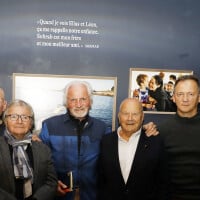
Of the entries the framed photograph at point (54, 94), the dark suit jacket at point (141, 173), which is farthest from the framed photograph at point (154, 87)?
the dark suit jacket at point (141, 173)

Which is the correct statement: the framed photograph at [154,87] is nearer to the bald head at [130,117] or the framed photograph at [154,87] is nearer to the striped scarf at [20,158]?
the bald head at [130,117]

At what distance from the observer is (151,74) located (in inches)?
120

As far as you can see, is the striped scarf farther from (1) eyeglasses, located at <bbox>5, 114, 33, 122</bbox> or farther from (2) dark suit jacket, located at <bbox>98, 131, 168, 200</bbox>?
(2) dark suit jacket, located at <bbox>98, 131, 168, 200</bbox>

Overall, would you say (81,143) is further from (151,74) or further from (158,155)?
(151,74)

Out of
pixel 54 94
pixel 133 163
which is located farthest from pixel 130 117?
pixel 54 94

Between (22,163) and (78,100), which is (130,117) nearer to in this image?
(78,100)

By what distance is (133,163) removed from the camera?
239 cm

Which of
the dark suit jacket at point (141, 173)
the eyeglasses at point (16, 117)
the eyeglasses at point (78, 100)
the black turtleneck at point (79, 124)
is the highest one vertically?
the eyeglasses at point (78, 100)

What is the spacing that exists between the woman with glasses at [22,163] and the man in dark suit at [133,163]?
1.43ft

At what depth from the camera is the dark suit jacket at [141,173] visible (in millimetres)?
2377

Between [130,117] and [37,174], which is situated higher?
[130,117]

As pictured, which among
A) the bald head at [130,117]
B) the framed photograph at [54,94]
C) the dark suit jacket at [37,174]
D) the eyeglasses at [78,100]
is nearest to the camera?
the dark suit jacket at [37,174]

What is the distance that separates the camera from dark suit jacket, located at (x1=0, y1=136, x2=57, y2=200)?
7.17ft

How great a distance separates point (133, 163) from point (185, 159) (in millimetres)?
437
